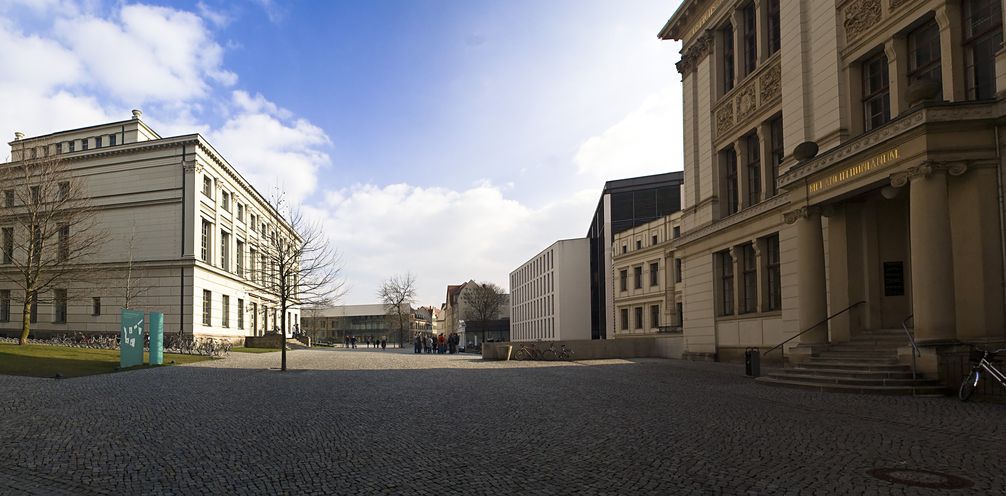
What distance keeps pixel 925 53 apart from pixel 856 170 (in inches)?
150

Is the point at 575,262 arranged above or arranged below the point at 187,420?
above

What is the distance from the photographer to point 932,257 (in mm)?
13633

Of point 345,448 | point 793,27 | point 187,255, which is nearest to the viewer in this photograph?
point 345,448

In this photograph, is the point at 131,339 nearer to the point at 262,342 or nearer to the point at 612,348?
the point at 612,348

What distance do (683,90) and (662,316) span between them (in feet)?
112

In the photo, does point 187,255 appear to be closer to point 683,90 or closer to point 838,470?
point 683,90

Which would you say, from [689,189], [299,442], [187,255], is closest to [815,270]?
[689,189]

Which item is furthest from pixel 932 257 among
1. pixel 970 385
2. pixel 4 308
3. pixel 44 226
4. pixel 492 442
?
pixel 4 308

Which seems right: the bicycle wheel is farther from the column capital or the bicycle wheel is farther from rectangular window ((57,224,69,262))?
rectangular window ((57,224,69,262))

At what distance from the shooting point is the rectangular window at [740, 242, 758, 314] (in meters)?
25.1

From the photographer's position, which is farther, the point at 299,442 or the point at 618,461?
the point at 299,442

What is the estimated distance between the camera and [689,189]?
100 feet

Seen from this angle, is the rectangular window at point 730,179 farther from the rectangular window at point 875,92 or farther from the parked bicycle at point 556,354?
the parked bicycle at point 556,354

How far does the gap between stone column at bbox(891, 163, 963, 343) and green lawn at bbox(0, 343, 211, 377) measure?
76.3 feet
